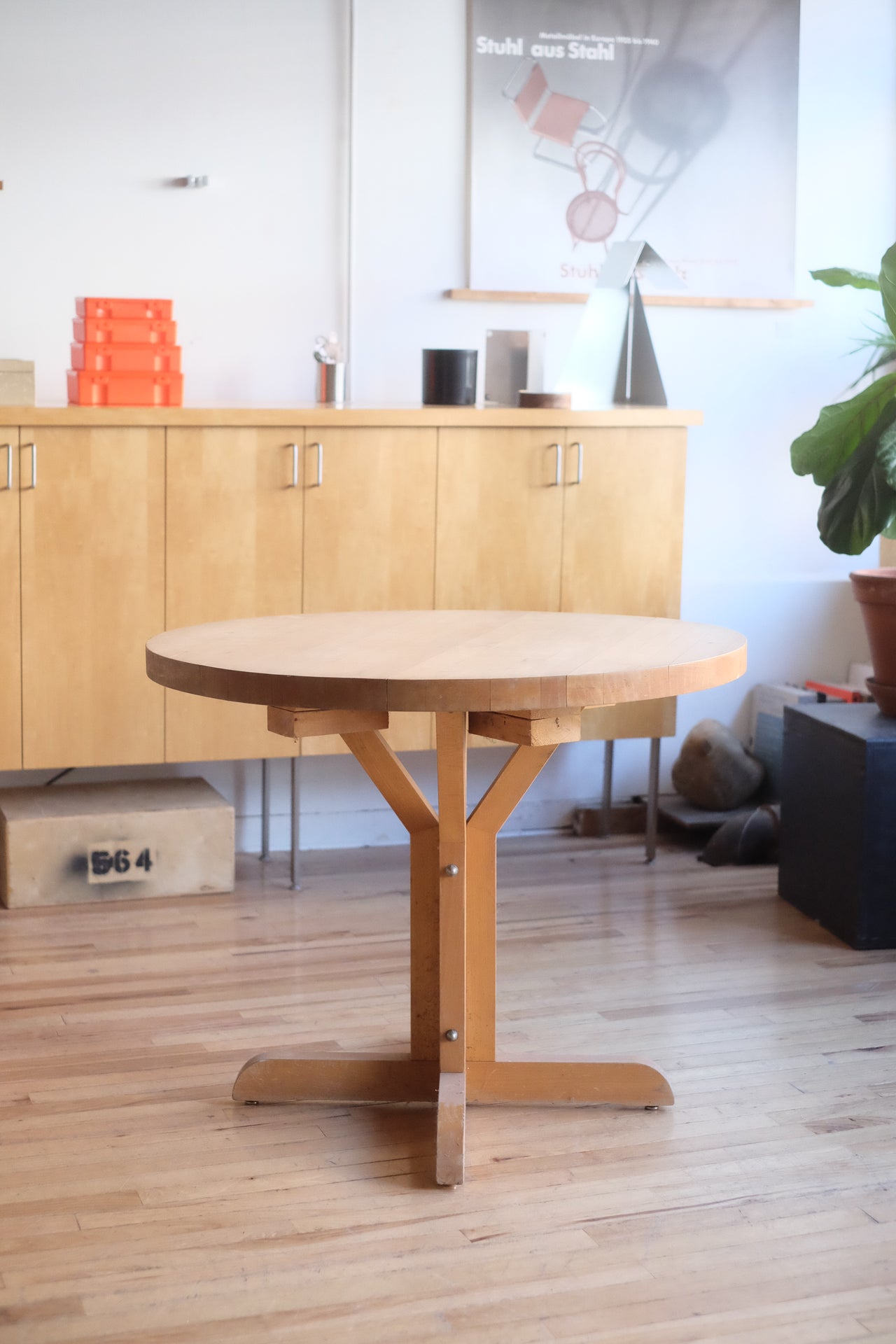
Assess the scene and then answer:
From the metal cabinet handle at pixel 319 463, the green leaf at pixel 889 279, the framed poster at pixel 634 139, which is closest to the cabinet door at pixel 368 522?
the metal cabinet handle at pixel 319 463

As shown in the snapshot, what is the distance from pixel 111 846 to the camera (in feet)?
11.2

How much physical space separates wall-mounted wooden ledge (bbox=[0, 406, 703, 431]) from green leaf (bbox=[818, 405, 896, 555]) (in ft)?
1.66

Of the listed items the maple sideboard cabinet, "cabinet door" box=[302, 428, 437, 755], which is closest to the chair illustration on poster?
the maple sideboard cabinet

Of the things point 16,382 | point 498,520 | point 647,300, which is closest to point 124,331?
point 16,382

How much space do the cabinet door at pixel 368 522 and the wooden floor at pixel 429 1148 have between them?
0.74 metres

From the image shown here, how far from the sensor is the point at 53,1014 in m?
2.74

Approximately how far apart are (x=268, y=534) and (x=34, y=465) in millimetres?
540

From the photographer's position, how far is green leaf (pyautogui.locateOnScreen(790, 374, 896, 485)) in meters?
3.32

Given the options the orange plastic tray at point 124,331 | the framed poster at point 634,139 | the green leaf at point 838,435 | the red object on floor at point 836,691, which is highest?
the framed poster at point 634,139

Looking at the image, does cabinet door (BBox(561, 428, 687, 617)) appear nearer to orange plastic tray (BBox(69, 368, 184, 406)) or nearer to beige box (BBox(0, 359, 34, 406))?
orange plastic tray (BBox(69, 368, 184, 406))

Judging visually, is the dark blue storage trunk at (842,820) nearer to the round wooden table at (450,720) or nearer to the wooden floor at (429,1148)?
the wooden floor at (429,1148)

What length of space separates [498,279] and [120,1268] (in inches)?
109

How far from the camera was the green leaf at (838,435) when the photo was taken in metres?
3.32

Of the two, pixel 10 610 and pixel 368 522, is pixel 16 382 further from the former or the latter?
pixel 368 522
